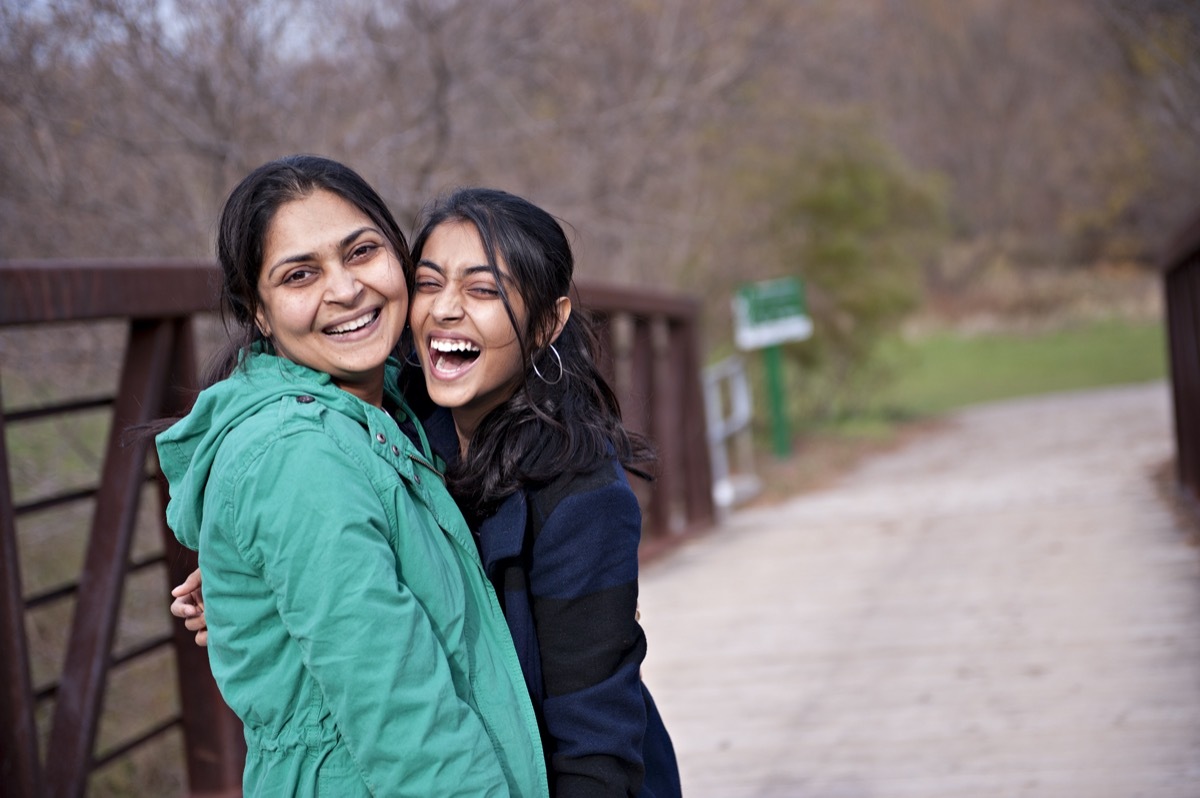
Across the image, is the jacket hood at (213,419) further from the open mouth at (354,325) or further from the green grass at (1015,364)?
the green grass at (1015,364)

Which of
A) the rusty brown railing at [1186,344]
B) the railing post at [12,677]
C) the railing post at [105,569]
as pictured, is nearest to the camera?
the railing post at [12,677]

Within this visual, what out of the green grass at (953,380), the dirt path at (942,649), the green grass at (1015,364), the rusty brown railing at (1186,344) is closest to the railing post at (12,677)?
the dirt path at (942,649)

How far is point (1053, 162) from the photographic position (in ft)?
111

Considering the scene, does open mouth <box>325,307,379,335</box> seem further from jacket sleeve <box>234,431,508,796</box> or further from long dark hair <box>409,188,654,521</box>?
jacket sleeve <box>234,431,508,796</box>

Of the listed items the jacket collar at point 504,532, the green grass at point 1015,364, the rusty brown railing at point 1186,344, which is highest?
the jacket collar at point 504,532

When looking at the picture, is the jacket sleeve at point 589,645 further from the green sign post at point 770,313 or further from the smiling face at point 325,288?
the green sign post at point 770,313

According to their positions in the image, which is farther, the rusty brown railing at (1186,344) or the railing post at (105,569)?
the rusty brown railing at (1186,344)

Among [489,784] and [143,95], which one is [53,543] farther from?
[489,784]

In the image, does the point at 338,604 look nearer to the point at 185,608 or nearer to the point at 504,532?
the point at 504,532

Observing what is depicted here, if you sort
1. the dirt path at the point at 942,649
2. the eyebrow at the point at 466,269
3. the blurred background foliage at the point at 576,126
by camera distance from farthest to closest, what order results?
the blurred background foliage at the point at 576,126, the dirt path at the point at 942,649, the eyebrow at the point at 466,269

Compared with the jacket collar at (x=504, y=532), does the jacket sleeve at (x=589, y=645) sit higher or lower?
lower

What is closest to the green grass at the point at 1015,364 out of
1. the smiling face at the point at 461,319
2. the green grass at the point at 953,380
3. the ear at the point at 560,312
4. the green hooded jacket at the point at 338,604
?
the green grass at the point at 953,380

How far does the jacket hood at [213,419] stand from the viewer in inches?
59.9

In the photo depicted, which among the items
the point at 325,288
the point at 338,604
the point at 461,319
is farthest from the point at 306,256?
the point at 338,604
